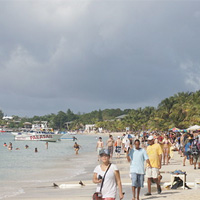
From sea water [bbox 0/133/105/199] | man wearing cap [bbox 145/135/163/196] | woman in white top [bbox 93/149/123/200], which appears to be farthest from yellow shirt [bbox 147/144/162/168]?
sea water [bbox 0/133/105/199]

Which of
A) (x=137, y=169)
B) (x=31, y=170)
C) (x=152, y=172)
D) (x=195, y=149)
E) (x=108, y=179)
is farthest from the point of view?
(x=31, y=170)

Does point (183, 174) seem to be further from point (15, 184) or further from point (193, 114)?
point (193, 114)

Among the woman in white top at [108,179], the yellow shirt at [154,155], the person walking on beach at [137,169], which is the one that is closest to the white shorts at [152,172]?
the yellow shirt at [154,155]

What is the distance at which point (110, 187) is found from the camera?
Result: 6410 mm

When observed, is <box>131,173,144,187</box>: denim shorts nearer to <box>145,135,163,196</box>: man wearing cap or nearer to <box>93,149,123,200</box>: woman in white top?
<box>145,135,163,196</box>: man wearing cap

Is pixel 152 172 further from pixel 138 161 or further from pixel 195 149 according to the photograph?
pixel 195 149

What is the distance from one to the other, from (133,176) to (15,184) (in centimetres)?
858

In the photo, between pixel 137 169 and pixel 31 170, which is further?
pixel 31 170

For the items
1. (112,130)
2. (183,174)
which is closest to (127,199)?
(183,174)

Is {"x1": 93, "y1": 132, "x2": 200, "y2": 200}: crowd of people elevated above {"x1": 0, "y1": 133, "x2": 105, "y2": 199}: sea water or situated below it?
above

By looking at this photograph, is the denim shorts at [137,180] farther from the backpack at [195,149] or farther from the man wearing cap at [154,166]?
the backpack at [195,149]

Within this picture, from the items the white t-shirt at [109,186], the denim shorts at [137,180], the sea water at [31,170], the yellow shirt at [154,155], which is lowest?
the sea water at [31,170]

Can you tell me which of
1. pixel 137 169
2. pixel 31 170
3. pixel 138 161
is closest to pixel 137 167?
pixel 137 169

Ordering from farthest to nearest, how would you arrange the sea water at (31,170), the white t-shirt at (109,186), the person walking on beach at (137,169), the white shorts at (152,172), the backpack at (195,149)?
1. the backpack at (195,149)
2. the sea water at (31,170)
3. the white shorts at (152,172)
4. the person walking on beach at (137,169)
5. the white t-shirt at (109,186)
